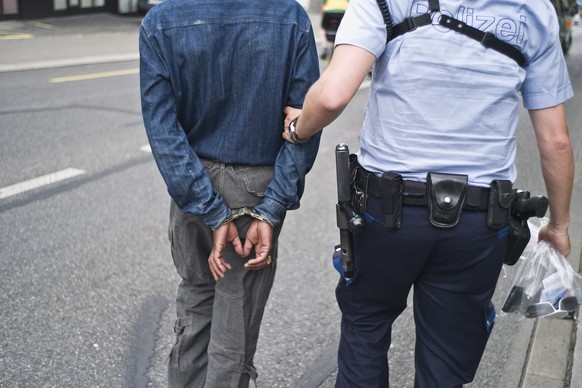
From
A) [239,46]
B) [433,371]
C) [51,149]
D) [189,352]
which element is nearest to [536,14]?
[239,46]

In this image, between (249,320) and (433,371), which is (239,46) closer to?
(249,320)

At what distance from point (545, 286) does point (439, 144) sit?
0.85m

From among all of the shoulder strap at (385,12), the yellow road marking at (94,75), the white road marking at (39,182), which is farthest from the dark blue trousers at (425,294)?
the yellow road marking at (94,75)

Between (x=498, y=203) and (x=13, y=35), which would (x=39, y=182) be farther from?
(x=13, y=35)

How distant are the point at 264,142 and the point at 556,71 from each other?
86 cm

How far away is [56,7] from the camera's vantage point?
1934 centimetres

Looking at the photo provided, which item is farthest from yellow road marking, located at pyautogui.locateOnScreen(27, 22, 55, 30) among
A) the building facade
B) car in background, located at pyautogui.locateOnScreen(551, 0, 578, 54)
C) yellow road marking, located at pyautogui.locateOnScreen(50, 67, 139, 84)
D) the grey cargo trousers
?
the grey cargo trousers

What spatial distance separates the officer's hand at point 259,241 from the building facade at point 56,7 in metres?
17.2

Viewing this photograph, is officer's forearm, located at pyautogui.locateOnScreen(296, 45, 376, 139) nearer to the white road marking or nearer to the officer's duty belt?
the officer's duty belt

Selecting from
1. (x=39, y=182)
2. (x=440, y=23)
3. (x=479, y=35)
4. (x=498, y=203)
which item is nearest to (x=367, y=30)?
(x=440, y=23)

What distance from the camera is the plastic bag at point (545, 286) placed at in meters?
2.56

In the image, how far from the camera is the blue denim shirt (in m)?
2.11

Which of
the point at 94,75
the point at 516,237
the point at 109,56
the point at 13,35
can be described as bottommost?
the point at 13,35

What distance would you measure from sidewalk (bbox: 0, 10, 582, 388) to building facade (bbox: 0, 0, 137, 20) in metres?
0.23
